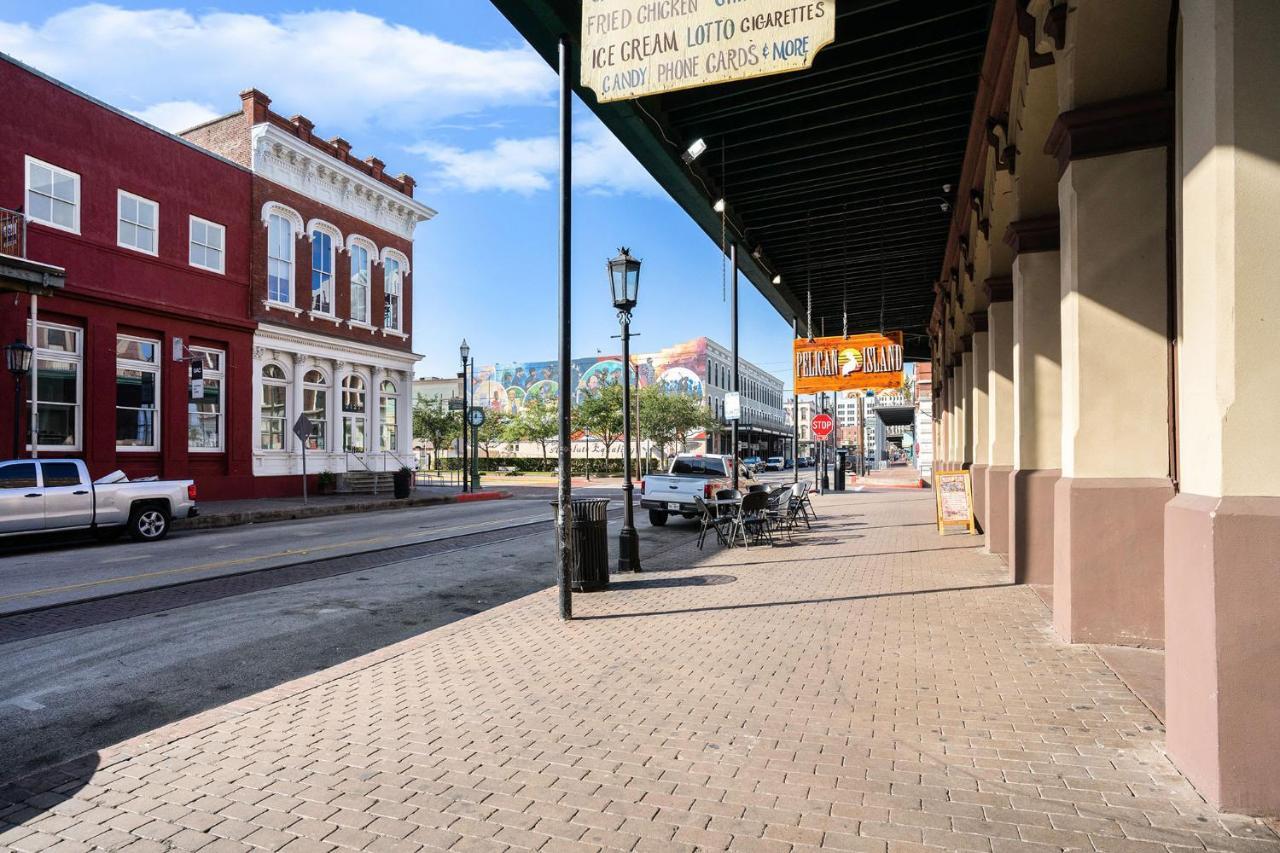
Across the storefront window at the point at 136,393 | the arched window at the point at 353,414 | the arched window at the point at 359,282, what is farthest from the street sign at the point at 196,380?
the arched window at the point at 359,282

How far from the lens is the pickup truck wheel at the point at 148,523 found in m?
15.4

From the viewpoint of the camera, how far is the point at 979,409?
45.3ft

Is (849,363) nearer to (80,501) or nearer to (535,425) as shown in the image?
(80,501)

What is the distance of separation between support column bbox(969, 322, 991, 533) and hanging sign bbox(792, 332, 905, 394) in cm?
212

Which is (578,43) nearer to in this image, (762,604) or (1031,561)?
(762,604)

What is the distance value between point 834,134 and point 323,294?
950 inches

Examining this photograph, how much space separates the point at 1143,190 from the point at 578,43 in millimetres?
5646

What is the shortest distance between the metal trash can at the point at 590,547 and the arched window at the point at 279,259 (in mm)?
22398

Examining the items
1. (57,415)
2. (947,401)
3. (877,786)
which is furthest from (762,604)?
(57,415)

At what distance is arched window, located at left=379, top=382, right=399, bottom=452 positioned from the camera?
108 ft

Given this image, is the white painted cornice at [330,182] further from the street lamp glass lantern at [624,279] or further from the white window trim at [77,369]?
the street lamp glass lantern at [624,279]

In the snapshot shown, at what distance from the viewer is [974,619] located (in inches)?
283

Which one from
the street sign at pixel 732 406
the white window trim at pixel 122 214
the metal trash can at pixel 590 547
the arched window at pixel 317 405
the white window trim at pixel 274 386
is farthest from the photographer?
the arched window at pixel 317 405

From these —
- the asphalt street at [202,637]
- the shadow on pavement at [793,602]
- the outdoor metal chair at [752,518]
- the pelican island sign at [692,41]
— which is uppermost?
the pelican island sign at [692,41]
